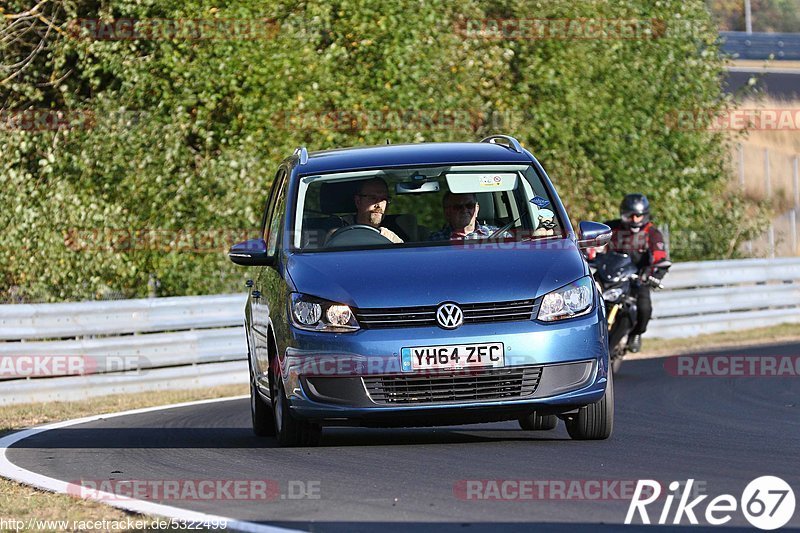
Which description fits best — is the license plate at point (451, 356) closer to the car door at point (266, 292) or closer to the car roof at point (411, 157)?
the car door at point (266, 292)

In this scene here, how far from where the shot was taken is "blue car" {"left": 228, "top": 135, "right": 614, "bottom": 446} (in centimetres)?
846

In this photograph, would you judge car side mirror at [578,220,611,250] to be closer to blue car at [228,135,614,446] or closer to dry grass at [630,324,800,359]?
blue car at [228,135,614,446]

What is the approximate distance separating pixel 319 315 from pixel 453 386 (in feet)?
2.75

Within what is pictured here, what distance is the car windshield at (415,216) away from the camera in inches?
376

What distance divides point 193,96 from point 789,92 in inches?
1389

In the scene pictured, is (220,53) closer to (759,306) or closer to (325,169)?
(759,306)

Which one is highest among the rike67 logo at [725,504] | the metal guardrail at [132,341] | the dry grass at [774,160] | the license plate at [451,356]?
the license plate at [451,356]

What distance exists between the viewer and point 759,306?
22.9 metres

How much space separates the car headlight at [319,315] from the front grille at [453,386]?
0.33 metres

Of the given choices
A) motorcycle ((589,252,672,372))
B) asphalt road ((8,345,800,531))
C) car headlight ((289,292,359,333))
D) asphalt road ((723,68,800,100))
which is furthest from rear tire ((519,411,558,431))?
asphalt road ((723,68,800,100))

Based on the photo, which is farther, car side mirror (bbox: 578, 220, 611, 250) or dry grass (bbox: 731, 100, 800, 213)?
dry grass (bbox: 731, 100, 800, 213)

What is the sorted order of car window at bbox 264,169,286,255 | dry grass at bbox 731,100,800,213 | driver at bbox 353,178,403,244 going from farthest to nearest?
dry grass at bbox 731,100,800,213 → car window at bbox 264,169,286,255 → driver at bbox 353,178,403,244

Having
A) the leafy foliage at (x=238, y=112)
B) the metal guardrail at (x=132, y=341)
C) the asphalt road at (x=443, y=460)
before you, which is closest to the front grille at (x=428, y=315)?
the asphalt road at (x=443, y=460)

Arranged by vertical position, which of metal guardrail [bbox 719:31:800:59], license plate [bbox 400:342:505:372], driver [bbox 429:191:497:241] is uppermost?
driver [bbox 429:191:497:241]
